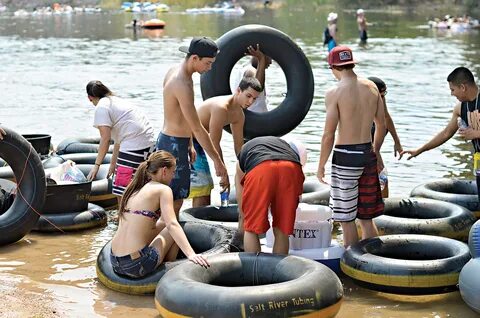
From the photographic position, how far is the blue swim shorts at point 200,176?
27.2 ft

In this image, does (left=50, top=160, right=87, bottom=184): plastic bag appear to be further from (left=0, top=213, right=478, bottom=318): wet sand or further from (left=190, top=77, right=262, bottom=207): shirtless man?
(left=190, top=77, right=262, bottom=207): shirtless man

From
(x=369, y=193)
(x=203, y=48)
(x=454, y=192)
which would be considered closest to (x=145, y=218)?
(x=203, y=48)

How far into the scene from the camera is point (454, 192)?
30.8 ft

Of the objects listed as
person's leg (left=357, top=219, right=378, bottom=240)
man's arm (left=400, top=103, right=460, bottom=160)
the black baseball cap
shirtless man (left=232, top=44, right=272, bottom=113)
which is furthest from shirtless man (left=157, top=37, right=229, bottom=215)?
shirtless man (left=232, top=44, right=272, bottom=113)

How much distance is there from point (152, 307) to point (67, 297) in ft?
2.28

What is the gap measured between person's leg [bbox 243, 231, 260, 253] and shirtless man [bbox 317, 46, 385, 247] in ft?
2.74

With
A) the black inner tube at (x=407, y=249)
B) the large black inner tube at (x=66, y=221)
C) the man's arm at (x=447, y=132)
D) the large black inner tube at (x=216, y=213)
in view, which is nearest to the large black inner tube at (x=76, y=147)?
the large black inner tube at (x=66, y=221)

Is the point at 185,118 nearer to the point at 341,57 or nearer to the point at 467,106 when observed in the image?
the point at 341,57

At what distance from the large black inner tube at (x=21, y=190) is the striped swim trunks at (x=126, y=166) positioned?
629 millimetres

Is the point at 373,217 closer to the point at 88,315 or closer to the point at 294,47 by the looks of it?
the point at 88,315

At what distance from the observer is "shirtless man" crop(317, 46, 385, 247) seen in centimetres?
715

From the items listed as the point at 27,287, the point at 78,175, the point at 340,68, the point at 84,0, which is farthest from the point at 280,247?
the point at 84,0

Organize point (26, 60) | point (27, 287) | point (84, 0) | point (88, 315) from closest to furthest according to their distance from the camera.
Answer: point (88, 315) → point (27, 287) → point (26, 60) → point (84, 0)

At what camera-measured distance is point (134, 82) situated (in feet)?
78.5
